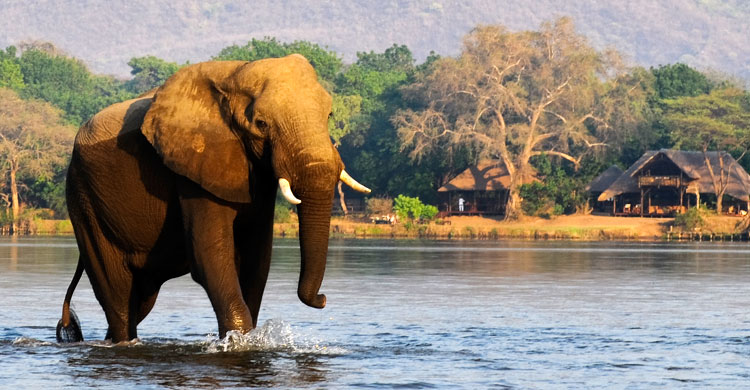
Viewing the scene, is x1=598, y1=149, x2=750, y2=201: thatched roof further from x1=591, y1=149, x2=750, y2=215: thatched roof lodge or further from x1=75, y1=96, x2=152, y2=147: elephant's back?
x1=75, y1=96, x2=152, y2=147: elephant's back

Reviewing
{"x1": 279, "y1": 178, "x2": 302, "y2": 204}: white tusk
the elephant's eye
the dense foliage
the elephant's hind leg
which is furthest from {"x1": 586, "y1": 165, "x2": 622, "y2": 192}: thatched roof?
{"x1": 279, "y1": 178, "x2": 302, "y2": 204}: white tusk

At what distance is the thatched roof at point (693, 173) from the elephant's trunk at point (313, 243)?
76304 mm

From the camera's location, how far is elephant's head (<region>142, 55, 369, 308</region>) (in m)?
13.4

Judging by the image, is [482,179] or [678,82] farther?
[678,82]

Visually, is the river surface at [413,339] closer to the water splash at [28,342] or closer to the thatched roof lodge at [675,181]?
the water splash at [28,342]

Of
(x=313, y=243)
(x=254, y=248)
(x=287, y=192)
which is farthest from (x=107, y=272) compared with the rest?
(x=287, y=192)

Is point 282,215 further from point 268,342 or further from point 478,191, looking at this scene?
point 268,342

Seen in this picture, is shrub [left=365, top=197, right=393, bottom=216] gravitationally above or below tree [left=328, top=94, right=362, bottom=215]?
below

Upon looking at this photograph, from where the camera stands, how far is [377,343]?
16.9 m

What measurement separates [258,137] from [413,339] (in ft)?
15.6

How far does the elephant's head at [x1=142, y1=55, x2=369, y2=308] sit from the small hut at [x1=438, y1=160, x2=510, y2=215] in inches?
3170

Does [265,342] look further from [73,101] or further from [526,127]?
[73,101]

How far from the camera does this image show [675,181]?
8812cm

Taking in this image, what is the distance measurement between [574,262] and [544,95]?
5007 cm
